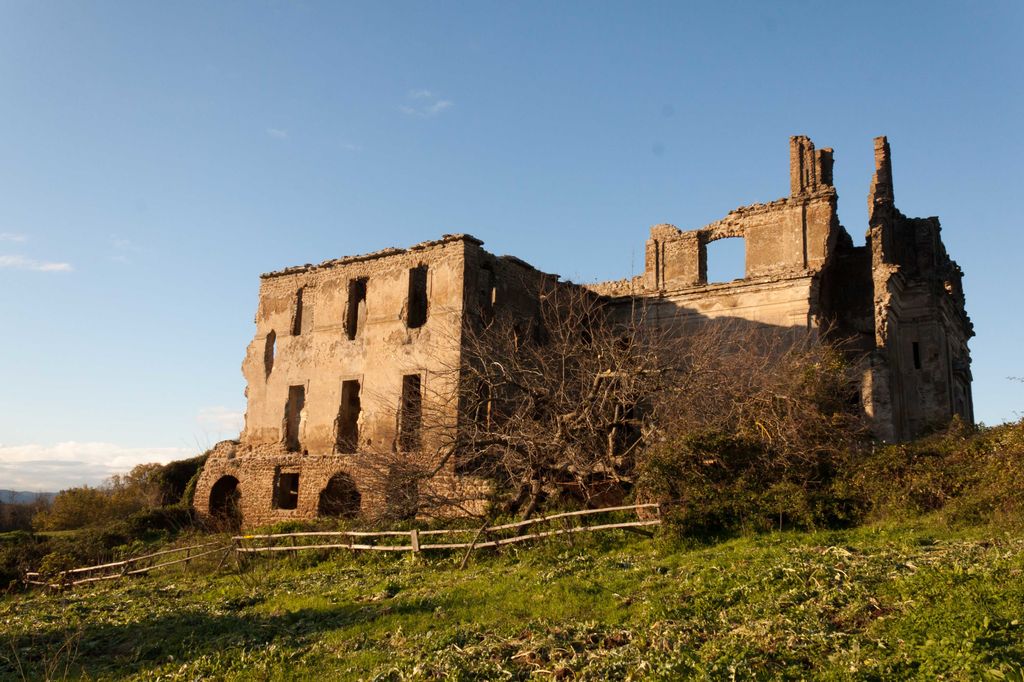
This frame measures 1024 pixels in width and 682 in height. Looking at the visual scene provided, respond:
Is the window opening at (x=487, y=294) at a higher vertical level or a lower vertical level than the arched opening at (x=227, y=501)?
higher

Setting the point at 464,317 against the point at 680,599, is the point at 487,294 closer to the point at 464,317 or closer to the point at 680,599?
the point at 464,317

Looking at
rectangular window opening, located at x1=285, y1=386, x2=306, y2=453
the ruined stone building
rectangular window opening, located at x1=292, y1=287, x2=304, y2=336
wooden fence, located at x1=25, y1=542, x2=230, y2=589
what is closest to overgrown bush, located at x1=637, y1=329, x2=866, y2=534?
the ruined stone building

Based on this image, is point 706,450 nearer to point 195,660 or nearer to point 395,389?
point 195,660

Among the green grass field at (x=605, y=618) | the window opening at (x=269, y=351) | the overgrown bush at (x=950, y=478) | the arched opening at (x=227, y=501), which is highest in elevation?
the window opening at (x=269, y=351)

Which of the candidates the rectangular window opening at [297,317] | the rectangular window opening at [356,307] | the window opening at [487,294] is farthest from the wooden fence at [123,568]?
the window opening at [487,294]

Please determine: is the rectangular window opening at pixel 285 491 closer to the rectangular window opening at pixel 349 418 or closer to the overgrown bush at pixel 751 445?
the rectangular window opening at pixel 349 418

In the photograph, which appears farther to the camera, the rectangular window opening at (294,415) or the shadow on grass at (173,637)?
the rectangular window opening at (294,415)

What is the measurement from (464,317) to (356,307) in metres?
4.37

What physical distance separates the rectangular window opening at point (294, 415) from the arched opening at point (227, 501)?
2.03 meters

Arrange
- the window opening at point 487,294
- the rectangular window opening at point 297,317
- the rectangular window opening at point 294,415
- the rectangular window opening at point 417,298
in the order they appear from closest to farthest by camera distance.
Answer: the window opening at point 487,294 → the rectangular window opening at point 417,298 → the rectangular window opening at point 294,415 → the rectangular window opening at point 297,317

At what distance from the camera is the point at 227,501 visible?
24922 millimetres

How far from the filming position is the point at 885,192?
88.1 feet

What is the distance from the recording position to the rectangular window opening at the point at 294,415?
2409 cm

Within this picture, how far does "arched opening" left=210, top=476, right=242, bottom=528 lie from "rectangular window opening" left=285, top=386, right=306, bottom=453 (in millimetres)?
2034
